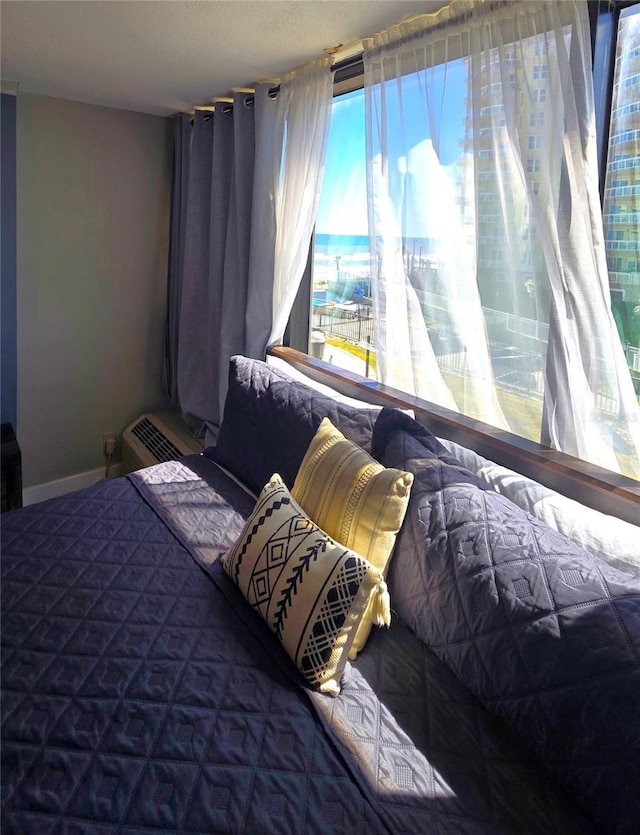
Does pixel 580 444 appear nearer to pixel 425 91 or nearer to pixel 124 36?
pixel 425 91

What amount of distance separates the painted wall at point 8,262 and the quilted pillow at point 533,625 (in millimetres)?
2512

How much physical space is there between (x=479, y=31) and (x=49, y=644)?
1.89m

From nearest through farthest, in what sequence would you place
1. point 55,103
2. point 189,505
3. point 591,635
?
point 591,635
point 189,505
point 55,103

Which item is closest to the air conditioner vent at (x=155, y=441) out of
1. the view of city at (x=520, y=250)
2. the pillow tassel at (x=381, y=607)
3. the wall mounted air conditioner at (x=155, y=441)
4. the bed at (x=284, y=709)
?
the wall mounted air conditioner at (x=155, y=441)

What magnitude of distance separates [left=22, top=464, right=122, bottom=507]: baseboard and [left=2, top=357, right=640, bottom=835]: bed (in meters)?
1.79

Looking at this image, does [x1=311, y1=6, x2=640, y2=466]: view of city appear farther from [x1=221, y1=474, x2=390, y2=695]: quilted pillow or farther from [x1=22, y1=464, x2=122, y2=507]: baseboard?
[x1=22, y1=464, x2=122, y2=507]: baseboard

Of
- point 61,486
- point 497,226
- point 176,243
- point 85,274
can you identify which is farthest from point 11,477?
point 497,226

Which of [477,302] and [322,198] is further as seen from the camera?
[322,198]

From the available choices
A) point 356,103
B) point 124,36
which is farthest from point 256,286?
point 124,36

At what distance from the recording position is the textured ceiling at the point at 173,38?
1.67 meters

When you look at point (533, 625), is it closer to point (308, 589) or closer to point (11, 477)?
point (308, 589)

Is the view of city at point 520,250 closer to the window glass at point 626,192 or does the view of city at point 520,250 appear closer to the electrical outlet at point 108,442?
the window glass at point 626,192

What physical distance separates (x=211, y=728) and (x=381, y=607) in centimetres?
44

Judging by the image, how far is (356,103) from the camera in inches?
88.9
